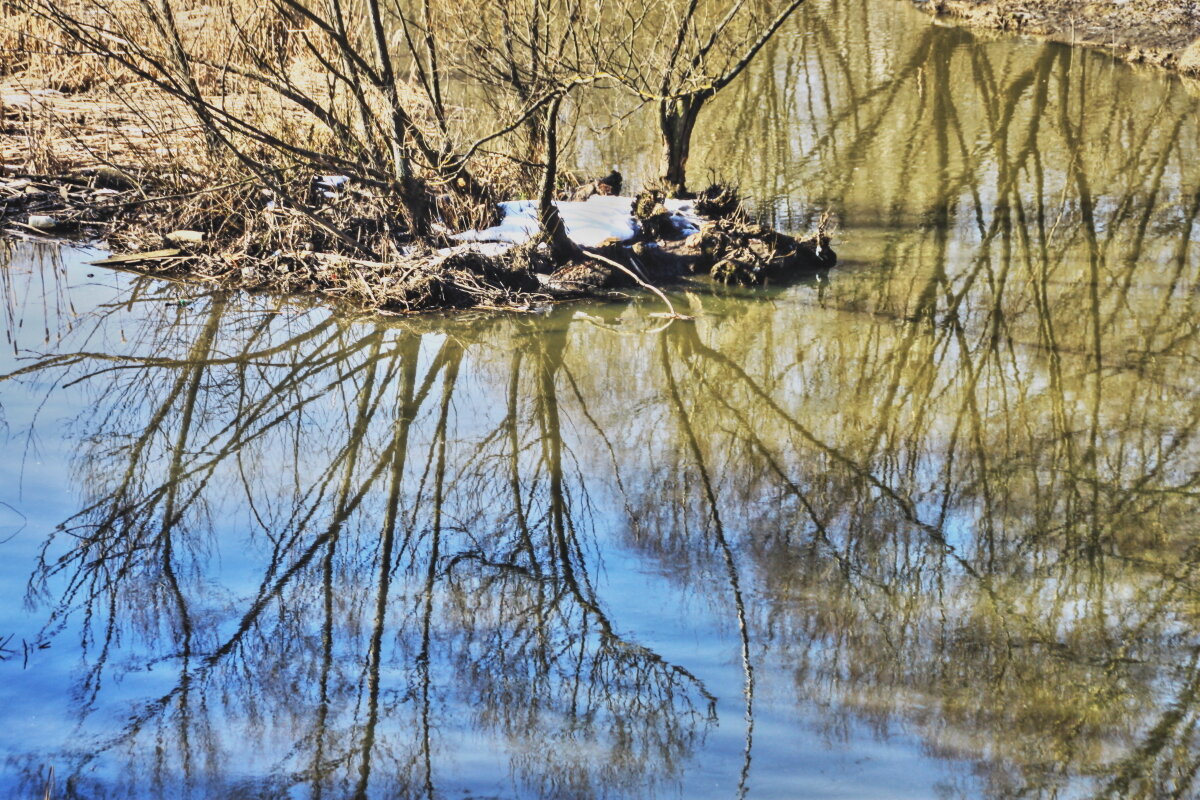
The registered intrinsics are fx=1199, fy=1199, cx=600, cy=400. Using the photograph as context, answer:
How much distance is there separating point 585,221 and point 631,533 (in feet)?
13.4

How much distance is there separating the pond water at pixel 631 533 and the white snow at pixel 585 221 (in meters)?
0.81

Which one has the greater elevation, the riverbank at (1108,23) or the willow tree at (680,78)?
the riverbank at (1108,23)

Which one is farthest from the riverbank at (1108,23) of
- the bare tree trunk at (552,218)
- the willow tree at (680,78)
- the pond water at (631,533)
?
the bare tree trunk at (552,218)

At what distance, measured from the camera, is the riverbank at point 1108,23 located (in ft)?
50.0

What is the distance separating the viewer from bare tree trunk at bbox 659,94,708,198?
9812 mm

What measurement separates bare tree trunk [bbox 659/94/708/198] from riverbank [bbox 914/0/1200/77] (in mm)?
6827

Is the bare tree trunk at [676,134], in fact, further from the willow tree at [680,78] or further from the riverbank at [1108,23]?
the riverbank at [1108,23]

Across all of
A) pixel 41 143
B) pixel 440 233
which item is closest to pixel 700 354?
Answer: pixel 440 233

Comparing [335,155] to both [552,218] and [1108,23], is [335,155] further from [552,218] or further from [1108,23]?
[1108,23]

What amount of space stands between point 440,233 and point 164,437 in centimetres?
309

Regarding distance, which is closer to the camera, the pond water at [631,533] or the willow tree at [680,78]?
the pond water at [631,533]

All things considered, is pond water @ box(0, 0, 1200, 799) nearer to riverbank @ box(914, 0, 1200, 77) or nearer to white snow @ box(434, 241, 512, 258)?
white snow @ box(434, 241, 512, 258)

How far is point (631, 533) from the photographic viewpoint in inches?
227

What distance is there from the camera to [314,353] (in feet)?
26.0
